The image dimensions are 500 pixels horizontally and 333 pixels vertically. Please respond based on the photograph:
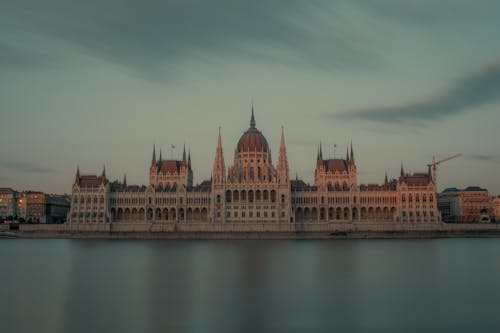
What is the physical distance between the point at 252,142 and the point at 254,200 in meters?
18.2

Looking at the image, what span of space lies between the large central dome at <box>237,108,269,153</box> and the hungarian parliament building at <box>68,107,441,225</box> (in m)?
2.12

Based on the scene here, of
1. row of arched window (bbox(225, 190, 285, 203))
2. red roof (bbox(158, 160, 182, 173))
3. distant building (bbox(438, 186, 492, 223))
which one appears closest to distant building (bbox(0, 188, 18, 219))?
red roof (bbox(158, 160, 182, 173))

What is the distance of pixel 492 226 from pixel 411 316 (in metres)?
81.6

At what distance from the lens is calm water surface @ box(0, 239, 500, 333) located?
3048cm

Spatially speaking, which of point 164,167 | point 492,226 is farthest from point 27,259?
point 492,226

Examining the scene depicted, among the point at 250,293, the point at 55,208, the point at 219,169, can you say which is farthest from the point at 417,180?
the point at 55,208

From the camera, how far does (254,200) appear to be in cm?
11594

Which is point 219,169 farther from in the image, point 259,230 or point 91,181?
point 91,181

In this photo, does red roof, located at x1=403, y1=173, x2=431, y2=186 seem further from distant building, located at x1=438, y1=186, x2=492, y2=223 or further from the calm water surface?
the calm water surface

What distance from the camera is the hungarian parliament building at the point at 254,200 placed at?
116 metres

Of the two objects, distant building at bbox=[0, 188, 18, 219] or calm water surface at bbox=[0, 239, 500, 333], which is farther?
distant building at bbox=[0, 188, 18, 219]

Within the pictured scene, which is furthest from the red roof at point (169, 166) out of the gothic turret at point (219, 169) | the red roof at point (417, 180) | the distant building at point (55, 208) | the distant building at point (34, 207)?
the red roof at point (417, 180)

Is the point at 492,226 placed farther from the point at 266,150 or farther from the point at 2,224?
the point at 2,224

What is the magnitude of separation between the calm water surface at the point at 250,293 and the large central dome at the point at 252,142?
64.8 metres
